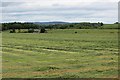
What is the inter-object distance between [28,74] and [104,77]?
4983 millimetres

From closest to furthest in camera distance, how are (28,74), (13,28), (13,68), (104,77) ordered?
(104,77) → (28,74) → (13,68) → (13,28)

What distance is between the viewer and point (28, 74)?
63.6ft

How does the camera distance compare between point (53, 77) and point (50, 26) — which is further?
point (50, 26)

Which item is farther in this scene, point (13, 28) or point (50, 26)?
point (50, 26)

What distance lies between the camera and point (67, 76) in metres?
17.8

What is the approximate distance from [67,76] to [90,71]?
9.09 feet

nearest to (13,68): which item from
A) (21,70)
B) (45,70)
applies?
(21,70)

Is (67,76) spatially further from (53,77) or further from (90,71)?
(90,71)

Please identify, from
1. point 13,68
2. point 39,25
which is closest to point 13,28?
point 39,25

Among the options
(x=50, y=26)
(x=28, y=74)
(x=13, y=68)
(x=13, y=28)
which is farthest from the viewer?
(x=50, y=26)

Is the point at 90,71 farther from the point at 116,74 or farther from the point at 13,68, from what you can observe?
the point at 13,68

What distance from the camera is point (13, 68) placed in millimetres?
22406

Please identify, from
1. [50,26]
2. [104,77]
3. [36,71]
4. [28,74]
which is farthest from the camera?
[50,26]

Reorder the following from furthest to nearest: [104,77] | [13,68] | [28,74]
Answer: [13,68], [28,74], [104,77]
